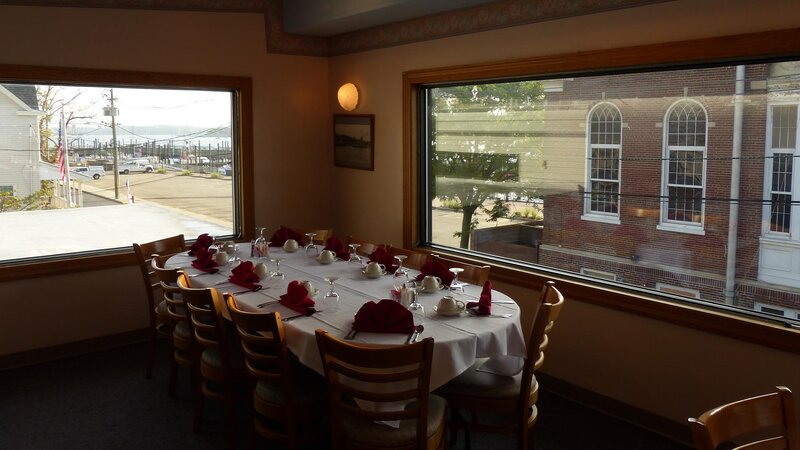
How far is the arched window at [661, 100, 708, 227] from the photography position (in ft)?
13.0

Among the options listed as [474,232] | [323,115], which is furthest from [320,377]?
[323,115]

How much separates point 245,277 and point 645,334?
2.54 metres

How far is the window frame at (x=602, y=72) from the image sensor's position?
3521mm

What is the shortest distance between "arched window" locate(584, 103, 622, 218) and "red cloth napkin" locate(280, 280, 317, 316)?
217 centimetres

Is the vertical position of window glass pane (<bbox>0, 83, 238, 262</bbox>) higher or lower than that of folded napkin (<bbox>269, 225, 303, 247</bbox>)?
higher

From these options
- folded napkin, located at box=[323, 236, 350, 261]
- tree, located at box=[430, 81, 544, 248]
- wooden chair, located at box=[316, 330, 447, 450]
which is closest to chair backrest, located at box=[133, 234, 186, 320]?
folded napkin, located at box=[323, 236, 350, 261]

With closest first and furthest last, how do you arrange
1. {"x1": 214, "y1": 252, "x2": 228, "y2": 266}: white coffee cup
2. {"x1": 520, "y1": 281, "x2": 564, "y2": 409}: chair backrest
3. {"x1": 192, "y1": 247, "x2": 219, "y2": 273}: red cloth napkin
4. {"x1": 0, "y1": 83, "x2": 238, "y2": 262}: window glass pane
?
{"x1": 520, "y1": 281, "x2": 564, "y2": 409}: chair backrest → {"x1": 192, "y1": 247, "x2": 219, "y2": 273}: red cloth napkin → {"x1": 214, "y1": 252, "x2": 228, "y2": 266}: white coffee cup → {"x1": 0, "y1": 83, "x2": 238, "y2": 262}: window glass pane

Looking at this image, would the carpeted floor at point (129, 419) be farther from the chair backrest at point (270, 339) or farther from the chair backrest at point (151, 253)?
the chair backrest at point (270, 339)

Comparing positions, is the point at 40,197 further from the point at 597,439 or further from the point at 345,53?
the point at 597,439

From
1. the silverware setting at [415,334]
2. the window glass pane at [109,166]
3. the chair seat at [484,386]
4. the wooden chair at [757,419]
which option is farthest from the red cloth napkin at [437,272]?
the window glass pane at [109,166]

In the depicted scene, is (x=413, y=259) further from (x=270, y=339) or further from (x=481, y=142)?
(x=270, y=339)

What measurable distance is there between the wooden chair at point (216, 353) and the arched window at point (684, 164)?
2785 millimetres

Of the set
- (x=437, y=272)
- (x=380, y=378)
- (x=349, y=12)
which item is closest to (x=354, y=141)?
(x=349, y=12)

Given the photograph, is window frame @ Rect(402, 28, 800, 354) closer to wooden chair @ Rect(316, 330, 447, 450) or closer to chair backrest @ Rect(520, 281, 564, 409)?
chair backrest @ Rect(520, 281, 564, 409)
